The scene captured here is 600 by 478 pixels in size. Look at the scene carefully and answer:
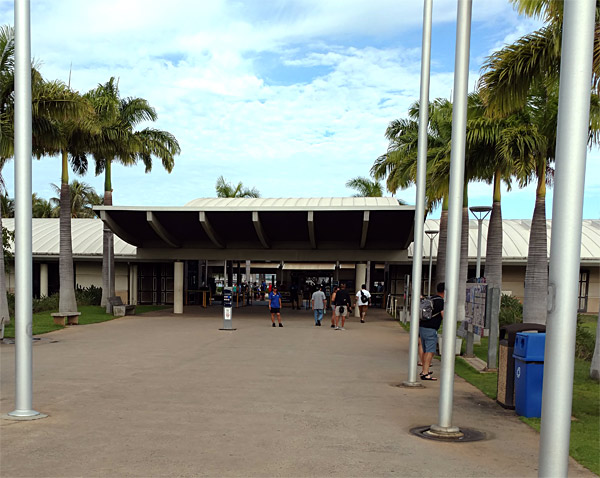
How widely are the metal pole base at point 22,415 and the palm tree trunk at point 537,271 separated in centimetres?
1229

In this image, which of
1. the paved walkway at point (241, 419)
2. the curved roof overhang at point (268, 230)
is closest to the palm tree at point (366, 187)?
the curved roof overhang at point (268, 230)

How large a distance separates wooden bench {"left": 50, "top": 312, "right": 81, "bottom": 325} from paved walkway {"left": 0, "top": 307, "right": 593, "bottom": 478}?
6284mm

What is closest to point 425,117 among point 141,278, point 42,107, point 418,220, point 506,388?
point 418,220

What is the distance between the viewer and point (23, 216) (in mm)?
8016

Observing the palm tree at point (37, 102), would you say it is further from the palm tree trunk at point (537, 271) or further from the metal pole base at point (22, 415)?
the palm tree trunk at point (537, 271)

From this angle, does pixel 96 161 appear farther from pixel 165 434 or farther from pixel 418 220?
pixel 165 434

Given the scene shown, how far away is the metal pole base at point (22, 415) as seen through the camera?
775 centimetres

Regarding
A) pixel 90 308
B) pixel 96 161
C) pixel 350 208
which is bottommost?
pixel 90 308

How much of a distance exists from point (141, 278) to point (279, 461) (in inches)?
1316

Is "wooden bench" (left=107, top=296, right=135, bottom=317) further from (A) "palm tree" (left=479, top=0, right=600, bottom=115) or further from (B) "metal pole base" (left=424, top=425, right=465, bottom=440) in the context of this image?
(B) "metal pole base" (left=424, top=425, right=465, bottom=440)

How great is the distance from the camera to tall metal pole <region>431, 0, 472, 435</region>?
7.35 m

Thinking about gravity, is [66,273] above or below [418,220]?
below

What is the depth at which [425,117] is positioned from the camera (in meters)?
10.6

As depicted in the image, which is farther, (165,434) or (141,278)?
(141,278)
